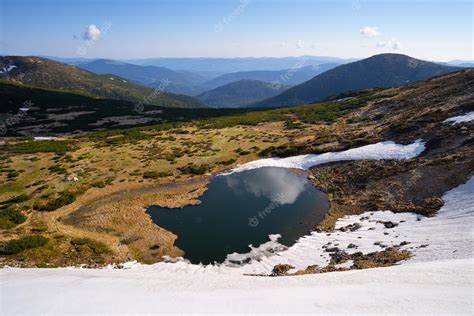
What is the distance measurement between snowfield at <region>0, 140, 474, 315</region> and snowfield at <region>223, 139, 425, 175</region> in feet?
38.0

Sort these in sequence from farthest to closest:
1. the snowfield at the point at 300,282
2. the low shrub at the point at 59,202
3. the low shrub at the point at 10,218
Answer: the low shrub at the point at 59,202, the low shrub at the point at 10,218, the snowfield at the point at 300,282

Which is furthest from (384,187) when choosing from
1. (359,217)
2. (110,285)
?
(110,285)

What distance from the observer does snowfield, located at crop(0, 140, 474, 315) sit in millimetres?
13712

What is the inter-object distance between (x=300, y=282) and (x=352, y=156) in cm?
2764

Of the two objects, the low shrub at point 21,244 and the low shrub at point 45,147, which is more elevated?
the low shrub at point 45,147

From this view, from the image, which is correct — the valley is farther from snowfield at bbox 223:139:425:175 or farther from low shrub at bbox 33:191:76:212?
snowfield at bbox 223:139:425:175

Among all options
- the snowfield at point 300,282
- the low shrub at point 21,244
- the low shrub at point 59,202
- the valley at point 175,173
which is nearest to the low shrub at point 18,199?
the valley at point 175,173

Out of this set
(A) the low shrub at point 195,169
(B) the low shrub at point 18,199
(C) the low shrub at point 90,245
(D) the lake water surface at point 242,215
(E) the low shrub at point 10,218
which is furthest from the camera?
(A) the low shrub at point 195,169

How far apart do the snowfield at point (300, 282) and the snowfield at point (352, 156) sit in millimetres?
11590

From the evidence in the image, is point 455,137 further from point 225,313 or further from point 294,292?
point 225,313

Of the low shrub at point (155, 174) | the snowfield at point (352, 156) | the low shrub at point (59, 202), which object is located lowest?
the low shrub at point (59, 202)

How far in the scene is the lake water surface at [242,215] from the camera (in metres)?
27.0

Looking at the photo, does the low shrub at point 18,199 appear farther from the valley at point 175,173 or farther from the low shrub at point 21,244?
the low shrub at point 21,244

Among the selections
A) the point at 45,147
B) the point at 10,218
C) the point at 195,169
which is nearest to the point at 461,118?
the point at 195,169
